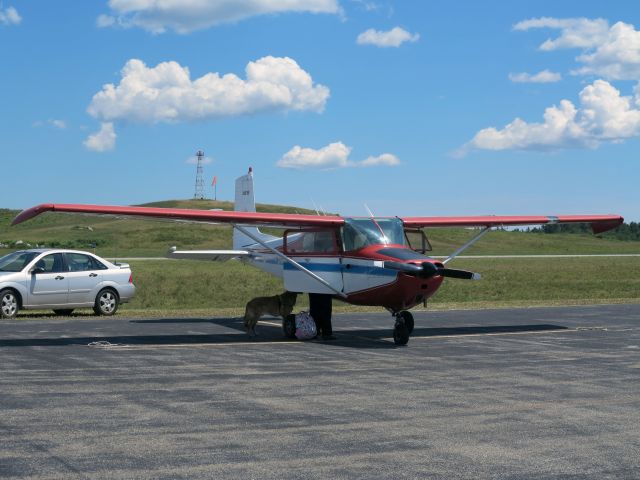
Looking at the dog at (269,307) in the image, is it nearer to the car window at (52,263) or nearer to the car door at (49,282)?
the car door at (49,282)

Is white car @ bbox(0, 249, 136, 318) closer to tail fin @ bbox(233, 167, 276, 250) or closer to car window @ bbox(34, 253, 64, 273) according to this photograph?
car window @ bbox(34, 253, 64, 273)

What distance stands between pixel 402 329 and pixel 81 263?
965cm

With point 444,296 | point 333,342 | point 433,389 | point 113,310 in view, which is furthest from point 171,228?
point 433,389

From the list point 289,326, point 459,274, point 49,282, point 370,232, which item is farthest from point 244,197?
point 459,274

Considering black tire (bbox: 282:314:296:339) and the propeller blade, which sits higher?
the propeller blade

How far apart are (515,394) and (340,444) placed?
11.6ft

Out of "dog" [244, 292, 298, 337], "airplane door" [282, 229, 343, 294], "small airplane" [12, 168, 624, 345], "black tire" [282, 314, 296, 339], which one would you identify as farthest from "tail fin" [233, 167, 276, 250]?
"black tire" [282, 314, 296, 339]

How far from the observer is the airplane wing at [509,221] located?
19.0 meters

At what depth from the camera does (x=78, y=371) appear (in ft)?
38.9

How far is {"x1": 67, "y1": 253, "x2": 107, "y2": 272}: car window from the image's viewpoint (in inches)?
856

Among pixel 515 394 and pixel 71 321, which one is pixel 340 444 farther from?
pixel 71 321

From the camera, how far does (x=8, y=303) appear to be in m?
20.5

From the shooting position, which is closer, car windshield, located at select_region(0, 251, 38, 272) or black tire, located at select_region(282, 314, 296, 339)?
black tire, located at select_region(282, 314, 296, 339)

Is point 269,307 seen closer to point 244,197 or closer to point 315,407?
point 244,197
